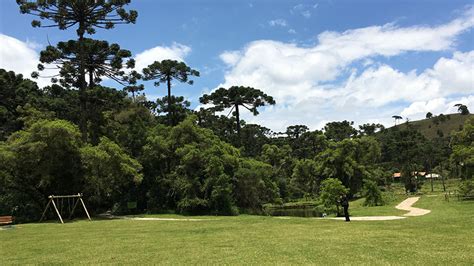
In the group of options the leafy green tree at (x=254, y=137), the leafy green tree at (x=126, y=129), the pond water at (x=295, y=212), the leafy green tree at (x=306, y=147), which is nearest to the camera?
the pond water at (x=295, y=212)

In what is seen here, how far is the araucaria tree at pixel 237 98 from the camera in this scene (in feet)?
144

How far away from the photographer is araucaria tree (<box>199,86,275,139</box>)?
144 ft

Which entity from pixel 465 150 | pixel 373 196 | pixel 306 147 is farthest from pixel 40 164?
pixel 306 147

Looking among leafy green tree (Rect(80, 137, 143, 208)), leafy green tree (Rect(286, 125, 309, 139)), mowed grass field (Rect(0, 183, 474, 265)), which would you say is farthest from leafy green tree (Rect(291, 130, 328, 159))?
mowed grass field (Rect(0, 183, 474, 265))

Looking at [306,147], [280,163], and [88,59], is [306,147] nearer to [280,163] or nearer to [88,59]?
[280,163]

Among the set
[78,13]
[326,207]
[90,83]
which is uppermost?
[78,13]

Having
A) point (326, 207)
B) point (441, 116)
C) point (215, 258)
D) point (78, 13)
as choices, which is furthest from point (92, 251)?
point (441, 116)

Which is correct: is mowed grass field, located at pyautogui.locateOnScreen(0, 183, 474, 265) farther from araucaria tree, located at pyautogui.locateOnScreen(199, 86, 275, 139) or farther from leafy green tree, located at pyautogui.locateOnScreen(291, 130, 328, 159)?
leafy green tree, located at pyautogui.locateOnScreen(291, 130, 328, 159)

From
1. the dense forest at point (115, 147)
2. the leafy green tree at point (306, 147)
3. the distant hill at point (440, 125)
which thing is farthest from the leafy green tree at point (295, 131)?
the distant hill at point (440, 125)

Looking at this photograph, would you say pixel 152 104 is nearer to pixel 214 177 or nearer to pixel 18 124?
pixel 18 124

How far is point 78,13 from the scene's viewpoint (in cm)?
3056

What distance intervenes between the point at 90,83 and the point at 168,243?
80.5 feet

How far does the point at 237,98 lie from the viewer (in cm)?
4406

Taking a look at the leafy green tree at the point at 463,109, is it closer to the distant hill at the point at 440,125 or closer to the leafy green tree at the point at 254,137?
the distant hill at the point at 440,125
